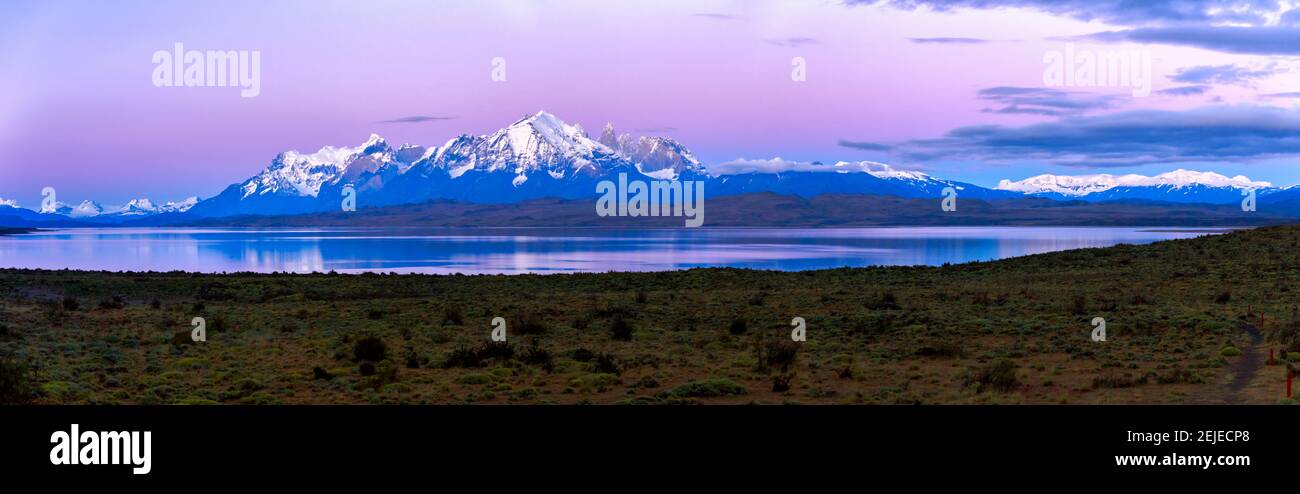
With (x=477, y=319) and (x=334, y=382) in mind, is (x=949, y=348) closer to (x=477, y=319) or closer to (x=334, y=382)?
(x=334, y=382)

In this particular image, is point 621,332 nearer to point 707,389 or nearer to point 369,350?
point 369,350

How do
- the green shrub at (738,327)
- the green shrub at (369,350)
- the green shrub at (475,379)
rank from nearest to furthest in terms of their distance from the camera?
the green shrub at (475,379)
the green shrub at (369,350)
the green shrub at (738,327)

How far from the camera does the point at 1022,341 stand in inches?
1006

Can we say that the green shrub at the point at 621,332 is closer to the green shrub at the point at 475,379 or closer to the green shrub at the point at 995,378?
the green shrub at the point at 475,379

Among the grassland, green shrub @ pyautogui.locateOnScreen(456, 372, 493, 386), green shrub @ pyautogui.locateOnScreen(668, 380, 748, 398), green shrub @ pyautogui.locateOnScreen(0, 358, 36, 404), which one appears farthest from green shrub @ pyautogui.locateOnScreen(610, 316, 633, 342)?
green shrub @ pyautogui.locateOnScreen(0, 358, 36, 404)

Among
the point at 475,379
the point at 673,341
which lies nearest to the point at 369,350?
the point at 475,379

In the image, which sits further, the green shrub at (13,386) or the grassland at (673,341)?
the grassland at (673,341)

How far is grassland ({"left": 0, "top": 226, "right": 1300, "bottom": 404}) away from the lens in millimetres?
18547

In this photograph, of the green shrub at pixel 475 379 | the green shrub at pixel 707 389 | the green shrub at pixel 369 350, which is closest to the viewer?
the green shrub at pixel 707 389

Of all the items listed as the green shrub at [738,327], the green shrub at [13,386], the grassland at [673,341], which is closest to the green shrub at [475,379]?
the grassland at [673,341]

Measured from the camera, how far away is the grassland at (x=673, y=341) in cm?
1855

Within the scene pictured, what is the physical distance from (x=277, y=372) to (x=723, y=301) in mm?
19286

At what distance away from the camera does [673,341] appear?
88.4ft

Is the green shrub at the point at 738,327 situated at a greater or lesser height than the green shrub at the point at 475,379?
greater
